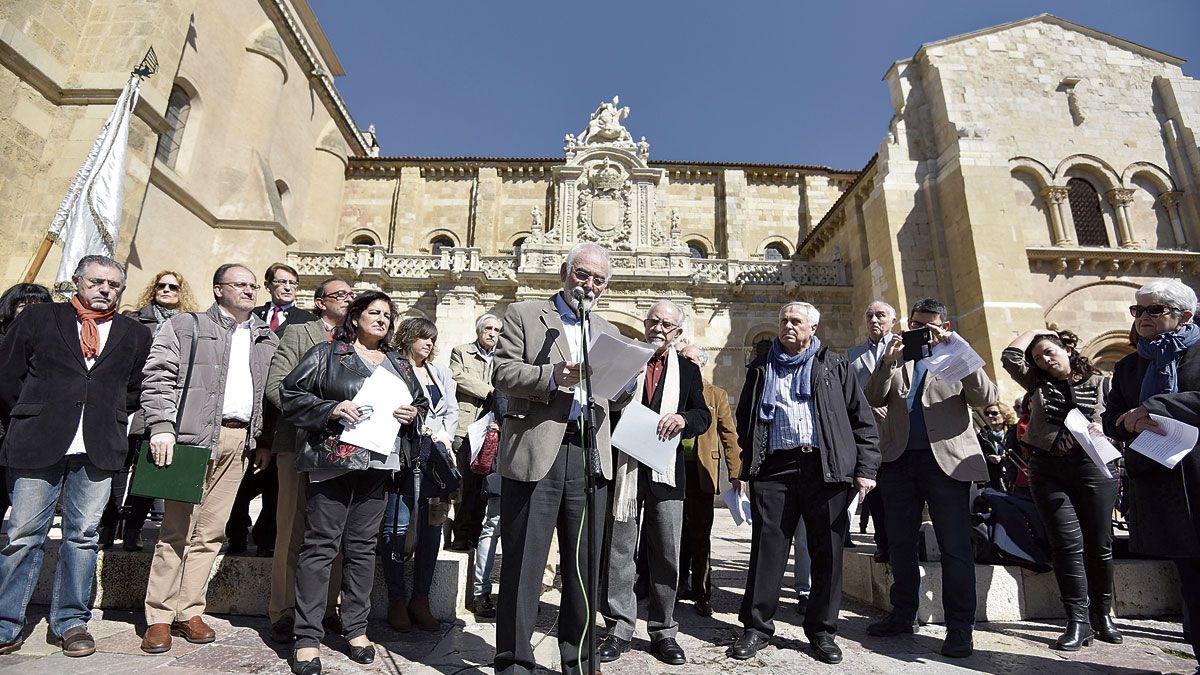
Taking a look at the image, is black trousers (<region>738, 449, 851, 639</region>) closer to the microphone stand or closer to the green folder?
the microphone stand

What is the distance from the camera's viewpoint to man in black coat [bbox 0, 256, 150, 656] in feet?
9.78

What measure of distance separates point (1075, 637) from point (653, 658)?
8.58 ft

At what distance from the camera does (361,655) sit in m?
2.93

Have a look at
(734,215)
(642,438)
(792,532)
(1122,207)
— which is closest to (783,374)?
(792,532)

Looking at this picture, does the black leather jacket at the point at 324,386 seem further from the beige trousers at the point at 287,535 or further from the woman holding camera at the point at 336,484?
the beige trousers at the point at 287,535

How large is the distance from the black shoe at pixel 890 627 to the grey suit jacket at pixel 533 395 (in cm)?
217

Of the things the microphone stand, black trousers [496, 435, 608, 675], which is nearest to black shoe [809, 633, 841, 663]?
black trousers [496, 435, 608, 675]

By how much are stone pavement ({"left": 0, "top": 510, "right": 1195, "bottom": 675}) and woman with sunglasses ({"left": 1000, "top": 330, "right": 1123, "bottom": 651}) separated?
1.07 feet

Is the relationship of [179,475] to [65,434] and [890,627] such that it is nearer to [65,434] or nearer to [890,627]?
[65,434]

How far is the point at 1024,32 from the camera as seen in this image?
16.1 metres

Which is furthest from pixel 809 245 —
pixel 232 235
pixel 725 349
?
pixel 232 235

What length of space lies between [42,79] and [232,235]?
6.24m

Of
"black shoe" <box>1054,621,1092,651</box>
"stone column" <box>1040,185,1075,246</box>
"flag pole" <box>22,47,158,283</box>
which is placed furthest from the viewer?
"stone column" <box>1040,185,1075,246</box>

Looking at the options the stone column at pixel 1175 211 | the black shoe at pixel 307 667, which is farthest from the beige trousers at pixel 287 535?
the stone column at pixel 1175 211
